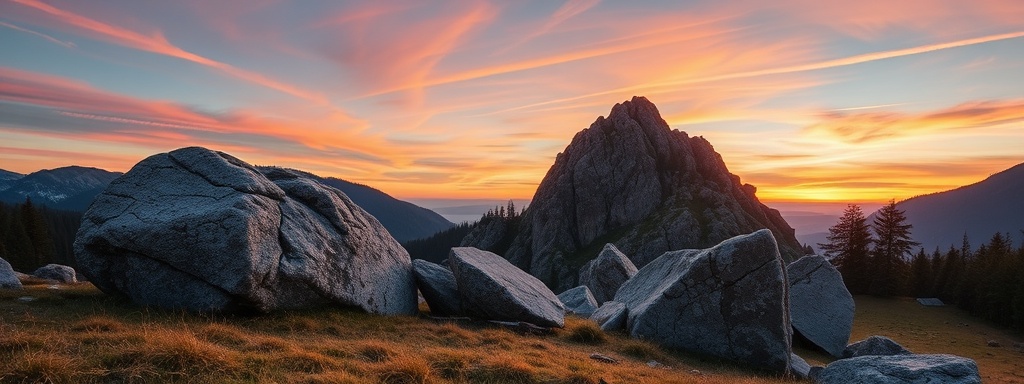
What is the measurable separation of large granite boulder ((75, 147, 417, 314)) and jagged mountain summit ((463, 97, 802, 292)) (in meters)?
141

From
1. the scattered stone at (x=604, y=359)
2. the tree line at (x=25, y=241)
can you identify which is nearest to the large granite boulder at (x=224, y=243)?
the scattered stone at (x=604, y=359)

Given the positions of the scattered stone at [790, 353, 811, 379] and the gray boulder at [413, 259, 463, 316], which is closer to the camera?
the scattered stone at [790, 353, 811, 379]

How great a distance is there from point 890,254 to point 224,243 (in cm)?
9676

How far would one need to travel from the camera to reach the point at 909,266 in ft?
295

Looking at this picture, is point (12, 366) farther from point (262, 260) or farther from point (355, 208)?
point (355, 208)

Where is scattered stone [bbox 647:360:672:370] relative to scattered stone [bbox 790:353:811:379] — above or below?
above

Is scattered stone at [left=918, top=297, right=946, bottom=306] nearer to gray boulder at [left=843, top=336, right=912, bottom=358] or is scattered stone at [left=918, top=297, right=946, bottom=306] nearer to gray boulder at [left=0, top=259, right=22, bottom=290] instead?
gray boulder at [left=843, top=336, right=912, bottom=358]

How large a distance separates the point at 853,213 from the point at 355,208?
305 ft

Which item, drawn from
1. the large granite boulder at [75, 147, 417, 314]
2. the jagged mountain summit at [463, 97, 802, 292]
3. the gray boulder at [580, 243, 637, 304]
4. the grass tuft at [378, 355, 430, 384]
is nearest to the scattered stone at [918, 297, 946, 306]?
the gray boulder at [580, 243, 637, 304]

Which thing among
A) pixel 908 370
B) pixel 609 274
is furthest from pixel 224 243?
pixel 609 274

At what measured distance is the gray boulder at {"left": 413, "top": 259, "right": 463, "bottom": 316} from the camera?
74.9 feet

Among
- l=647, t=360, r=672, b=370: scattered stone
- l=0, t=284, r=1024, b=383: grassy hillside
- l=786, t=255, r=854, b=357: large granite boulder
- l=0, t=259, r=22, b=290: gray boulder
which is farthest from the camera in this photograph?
l=786, t=255, r=854, b=357: large granite boulder

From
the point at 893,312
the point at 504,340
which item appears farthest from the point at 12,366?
the point at 893,312

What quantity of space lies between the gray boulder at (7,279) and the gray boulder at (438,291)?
16.6 metres
